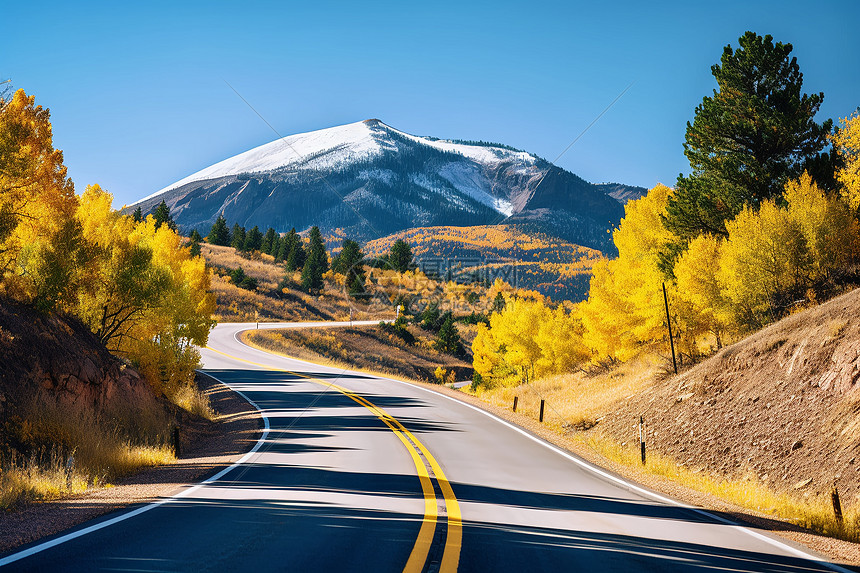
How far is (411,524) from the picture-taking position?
6.84 meters

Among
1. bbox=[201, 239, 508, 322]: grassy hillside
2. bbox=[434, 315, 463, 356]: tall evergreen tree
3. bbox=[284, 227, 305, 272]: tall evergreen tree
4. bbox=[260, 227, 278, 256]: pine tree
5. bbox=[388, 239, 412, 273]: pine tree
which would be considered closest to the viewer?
bbox=[201, 239, 508, 322]: grassy hillside

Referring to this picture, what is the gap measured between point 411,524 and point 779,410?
41.7 ft

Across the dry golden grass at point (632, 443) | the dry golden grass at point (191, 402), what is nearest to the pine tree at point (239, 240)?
the dry golden grass at point (632, 443)

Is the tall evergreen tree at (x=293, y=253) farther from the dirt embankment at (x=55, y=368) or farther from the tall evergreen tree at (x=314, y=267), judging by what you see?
the dirt embankment at (x=55, y=368)

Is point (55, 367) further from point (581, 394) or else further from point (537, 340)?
point (537, 340)

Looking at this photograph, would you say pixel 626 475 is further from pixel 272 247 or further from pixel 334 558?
pixel 272 247

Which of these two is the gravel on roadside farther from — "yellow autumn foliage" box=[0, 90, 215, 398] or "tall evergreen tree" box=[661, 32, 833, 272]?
"tall evergreen tree" box=[661, 32, 833, 272]

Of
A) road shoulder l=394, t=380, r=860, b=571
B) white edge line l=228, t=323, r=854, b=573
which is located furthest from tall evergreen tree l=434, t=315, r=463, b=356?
road shoulder l=394, t=380, r=860, b=571

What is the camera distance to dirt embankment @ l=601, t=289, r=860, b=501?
41.9 ft

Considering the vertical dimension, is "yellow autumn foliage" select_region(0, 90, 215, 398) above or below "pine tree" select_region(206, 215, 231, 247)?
below

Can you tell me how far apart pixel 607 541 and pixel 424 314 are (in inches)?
3346

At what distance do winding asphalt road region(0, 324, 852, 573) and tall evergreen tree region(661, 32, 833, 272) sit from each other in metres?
18.2

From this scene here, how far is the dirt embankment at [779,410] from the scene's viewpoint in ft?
41.9

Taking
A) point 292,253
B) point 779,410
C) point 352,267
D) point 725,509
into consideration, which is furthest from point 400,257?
point 725,509
